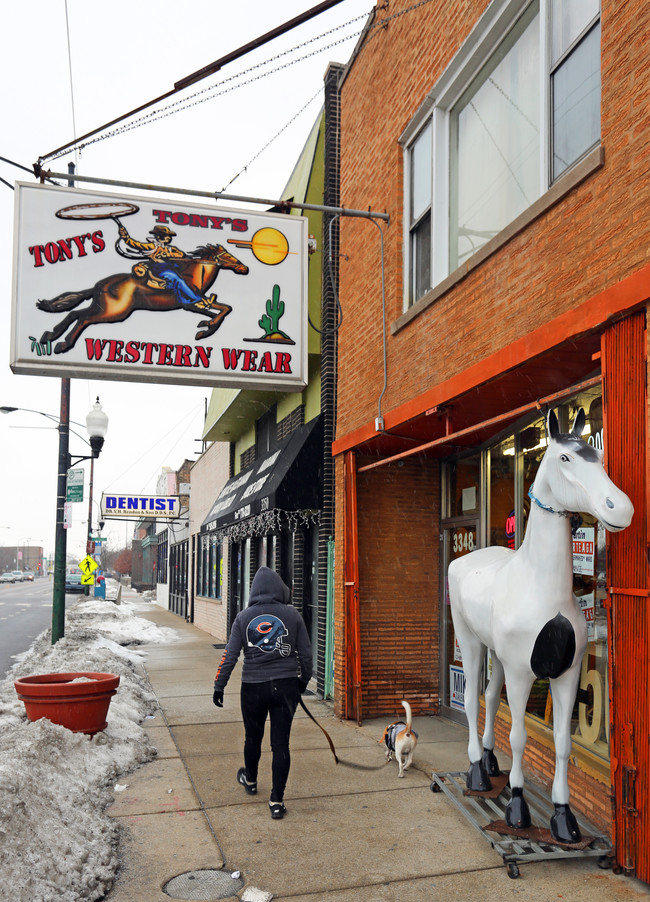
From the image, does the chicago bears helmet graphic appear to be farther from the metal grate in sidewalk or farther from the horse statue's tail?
the horse statue's tail

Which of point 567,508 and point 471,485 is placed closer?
point 567,508

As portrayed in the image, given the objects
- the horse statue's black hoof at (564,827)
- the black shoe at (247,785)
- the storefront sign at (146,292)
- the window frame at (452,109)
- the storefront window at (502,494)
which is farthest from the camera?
the storefront sign at (146,292)

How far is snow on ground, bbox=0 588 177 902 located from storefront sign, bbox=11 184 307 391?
13.1 ft

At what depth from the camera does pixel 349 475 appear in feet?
31.7

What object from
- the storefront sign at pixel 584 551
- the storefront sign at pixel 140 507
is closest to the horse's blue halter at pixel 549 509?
the storefront sign at pixel 584 551

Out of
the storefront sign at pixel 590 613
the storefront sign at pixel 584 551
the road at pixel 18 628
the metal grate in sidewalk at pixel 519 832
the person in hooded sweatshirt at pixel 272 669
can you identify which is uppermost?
the storefront sign at pixel 584 551

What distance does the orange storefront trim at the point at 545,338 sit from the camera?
4.78 m

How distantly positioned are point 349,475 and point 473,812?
446cm

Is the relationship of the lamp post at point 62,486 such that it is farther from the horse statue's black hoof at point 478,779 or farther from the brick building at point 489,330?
the horse statue's black hoof at point 478,779

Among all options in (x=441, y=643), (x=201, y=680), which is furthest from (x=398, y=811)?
(x=201, y=680)

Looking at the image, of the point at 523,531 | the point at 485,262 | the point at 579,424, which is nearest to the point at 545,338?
the point at 579,424

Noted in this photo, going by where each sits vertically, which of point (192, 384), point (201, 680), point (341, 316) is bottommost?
point (201, 680)

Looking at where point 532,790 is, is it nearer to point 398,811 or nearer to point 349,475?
point 398,811

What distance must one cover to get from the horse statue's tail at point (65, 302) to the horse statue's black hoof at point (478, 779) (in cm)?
647
